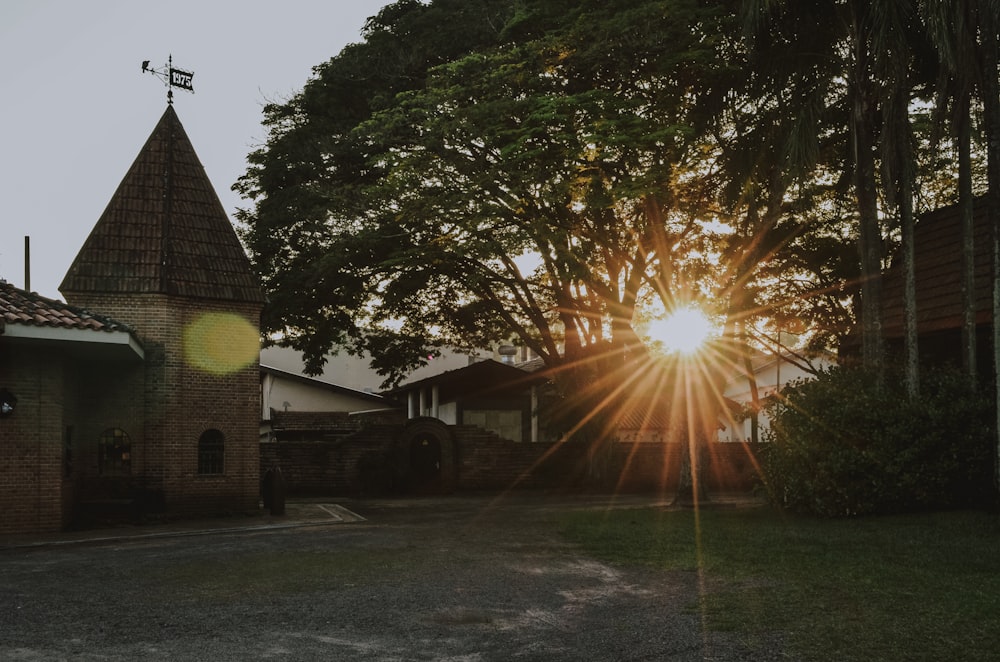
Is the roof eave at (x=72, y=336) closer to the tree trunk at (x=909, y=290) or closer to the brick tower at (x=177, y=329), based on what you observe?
the brick tower at (x=177, y=329)

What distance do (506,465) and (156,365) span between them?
628 inches

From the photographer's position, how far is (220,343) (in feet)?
70.5

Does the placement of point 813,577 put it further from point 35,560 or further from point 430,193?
point 430,193

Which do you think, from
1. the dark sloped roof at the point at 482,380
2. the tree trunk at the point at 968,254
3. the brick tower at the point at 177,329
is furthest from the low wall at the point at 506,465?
the tree trunk at the point at 968,254

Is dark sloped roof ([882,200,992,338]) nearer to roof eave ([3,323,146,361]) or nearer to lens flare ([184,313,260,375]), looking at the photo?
lens flare ([184,313,260,375])

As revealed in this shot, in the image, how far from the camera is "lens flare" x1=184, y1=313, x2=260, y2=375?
69.4 ft

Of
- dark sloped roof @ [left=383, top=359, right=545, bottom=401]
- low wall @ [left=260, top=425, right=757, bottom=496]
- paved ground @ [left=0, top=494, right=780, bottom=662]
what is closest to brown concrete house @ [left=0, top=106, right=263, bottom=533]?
paved ground @ [left=0, top=494, right=780, bottom=662]

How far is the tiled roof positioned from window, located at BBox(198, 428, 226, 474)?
4.35 meters

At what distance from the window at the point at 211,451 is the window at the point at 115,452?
151 centimetres

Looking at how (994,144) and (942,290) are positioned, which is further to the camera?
(942,290)

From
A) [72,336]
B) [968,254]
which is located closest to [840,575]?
[968,254]

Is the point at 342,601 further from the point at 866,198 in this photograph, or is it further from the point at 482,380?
the point at 482,380

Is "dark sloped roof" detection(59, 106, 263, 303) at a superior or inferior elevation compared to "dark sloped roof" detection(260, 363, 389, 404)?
superior

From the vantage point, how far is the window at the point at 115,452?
2062 cm
